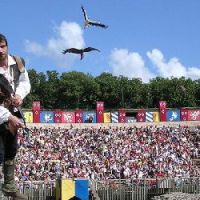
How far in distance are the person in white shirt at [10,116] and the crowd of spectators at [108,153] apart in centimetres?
2292

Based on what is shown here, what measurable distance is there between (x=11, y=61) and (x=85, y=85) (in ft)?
297

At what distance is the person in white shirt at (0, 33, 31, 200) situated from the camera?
509 cm

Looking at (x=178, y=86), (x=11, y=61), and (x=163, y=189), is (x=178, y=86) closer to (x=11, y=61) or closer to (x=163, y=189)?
(x=163, y=189)

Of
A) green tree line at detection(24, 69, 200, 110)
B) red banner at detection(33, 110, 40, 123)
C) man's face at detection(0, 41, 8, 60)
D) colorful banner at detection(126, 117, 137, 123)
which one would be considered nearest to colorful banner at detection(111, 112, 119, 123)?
colorful banner at detection(126, 117, 137, 123)

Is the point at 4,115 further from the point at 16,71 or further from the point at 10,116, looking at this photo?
the point at 16,71

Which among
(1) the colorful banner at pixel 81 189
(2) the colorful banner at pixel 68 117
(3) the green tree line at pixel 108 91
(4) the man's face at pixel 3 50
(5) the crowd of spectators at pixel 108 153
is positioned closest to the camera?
(4) the man's face at pixel 3 50

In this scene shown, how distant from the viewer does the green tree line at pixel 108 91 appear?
87562mm

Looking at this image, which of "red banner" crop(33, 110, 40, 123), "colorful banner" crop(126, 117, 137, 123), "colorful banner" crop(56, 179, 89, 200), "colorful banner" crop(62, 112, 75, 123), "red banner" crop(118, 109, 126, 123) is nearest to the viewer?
"colorful banner" crop(56, 179, 89, 200)

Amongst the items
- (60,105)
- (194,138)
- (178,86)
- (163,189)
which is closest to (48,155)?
(194,138)

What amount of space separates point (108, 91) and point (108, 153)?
56.9m

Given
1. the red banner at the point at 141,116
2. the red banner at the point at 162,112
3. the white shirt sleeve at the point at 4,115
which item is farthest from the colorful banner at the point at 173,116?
the white shirt sleeve at the point at 4,115

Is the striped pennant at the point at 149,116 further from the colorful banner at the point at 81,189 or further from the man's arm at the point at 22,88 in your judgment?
the man's arm at the point at 22,88

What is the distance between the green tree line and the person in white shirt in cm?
7994

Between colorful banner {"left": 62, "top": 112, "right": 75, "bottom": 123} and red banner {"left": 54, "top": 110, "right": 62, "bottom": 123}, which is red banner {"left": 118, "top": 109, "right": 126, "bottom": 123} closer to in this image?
colorful banner {"left": 62, "top": 112, "right": 75, "bottom": 123}
